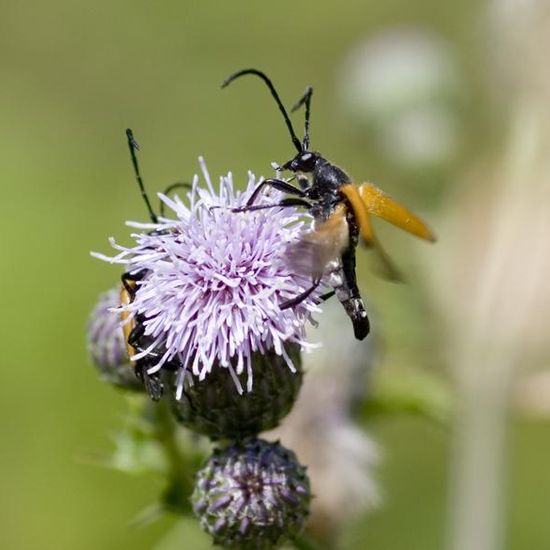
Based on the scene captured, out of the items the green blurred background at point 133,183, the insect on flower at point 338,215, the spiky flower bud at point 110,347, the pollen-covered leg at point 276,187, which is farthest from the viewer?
the green blurred background at point 133,183

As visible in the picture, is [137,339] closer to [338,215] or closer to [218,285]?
[218,285]

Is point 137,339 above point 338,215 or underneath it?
underneath

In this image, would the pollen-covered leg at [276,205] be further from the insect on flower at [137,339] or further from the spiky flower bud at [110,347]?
the spiky flower bud at [110,347]

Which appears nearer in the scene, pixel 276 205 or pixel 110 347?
pixel 276 205

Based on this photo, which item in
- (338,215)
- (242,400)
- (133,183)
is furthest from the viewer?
(133,183)

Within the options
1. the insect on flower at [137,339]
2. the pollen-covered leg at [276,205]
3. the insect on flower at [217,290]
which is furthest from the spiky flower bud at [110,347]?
the pollen-covered leg at [276,205]

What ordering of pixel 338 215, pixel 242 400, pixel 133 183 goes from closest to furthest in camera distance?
pixel 338 215, pixel 242 400, pixel 133 183

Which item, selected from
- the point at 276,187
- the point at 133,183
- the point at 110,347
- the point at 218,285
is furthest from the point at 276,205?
the point at 133,183

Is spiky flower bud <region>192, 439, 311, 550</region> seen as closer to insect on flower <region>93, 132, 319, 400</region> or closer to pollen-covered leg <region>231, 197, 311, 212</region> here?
insect on flower <region>93, 132, 319, 400</region>
